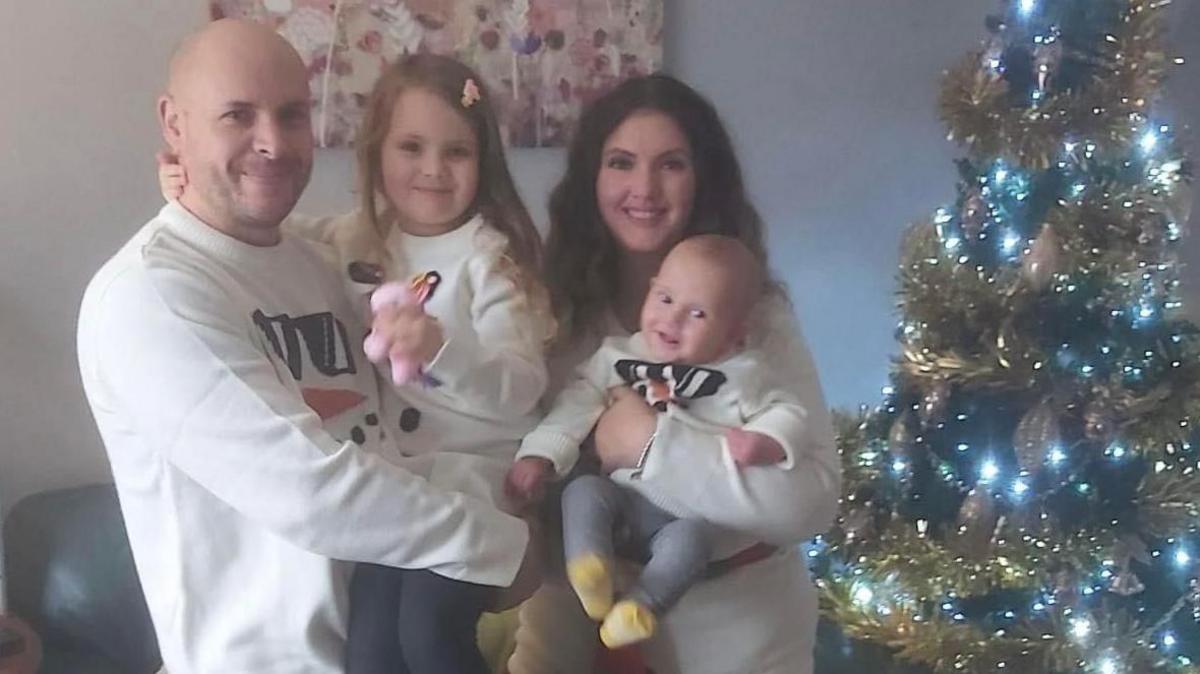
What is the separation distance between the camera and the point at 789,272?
316 cm

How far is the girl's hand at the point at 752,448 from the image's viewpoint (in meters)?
1.62

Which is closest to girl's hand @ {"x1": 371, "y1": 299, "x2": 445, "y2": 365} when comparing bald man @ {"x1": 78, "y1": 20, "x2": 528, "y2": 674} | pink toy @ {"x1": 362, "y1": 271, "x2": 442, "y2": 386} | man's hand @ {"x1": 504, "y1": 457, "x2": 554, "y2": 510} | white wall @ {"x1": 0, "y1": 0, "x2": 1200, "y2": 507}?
pink toy @ {"x1": 362, "y1": 271, "x2": 442, "y2": 386}

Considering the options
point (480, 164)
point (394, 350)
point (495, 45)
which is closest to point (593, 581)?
point (394, 350)

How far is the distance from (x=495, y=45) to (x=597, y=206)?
1.05 m

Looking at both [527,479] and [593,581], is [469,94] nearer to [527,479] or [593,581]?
[527,479]

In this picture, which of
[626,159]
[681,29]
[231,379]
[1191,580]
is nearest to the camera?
[231,379]

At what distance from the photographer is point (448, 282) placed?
1.68m

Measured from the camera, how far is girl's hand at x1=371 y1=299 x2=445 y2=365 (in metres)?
1.46

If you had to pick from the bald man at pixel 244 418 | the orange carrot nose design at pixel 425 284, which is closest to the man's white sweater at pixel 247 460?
the bald man at pixel 244 418

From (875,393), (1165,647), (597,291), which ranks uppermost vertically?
(597,291)

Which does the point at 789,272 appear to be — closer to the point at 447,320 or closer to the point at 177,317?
the point at 447,320

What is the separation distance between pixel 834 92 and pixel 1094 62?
80 cm

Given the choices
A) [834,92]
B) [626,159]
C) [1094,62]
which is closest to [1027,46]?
[1094,62]

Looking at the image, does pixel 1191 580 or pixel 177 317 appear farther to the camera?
pixel 1191 580
